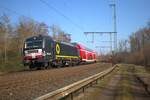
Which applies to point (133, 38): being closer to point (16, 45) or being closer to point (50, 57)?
point (16, 45)

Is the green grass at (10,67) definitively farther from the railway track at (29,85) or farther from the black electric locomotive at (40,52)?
the railway track at (29,85)

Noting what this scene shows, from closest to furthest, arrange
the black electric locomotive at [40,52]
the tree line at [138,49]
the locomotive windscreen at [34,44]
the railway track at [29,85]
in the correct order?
1. the railway track at [29,85]
2. the black electric locomotive at [40,52]
3. the locomotive windscreen at [34,44]
4. the tree line at [138,49]

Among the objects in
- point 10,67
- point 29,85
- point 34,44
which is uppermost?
point 34,44

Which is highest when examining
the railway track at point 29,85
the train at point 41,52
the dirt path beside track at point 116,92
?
the train at point 41,52

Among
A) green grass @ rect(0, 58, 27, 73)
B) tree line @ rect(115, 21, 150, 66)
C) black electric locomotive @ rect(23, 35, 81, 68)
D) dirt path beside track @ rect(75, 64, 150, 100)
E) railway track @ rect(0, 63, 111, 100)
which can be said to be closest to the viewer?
railway track @ rect(0, 63, 111, 100)

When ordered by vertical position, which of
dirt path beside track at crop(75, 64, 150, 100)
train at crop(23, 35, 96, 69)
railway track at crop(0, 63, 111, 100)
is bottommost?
dirt path beside track at crop(75, 64, 150, 100)

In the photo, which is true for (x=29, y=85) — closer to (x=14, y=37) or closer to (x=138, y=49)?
(x=14, y=37)

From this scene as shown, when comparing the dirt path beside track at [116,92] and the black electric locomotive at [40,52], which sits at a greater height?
the black electric locomotive at [40,52]

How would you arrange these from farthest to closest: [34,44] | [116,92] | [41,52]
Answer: [34,44], [41,52], [116,92]

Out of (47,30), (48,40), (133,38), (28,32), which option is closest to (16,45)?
(28,32)

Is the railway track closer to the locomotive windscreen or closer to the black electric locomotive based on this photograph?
the black electric locomotive

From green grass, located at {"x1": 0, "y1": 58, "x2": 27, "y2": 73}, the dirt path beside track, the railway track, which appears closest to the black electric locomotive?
green grass, located at {"x1": 0, "y1": 58, "x2": 27, "y2": 73}

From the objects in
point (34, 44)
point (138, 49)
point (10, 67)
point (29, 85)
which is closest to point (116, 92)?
point (29, 85)

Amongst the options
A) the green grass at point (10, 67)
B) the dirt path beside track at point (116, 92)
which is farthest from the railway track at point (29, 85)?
the green grass at point (10, 67)
